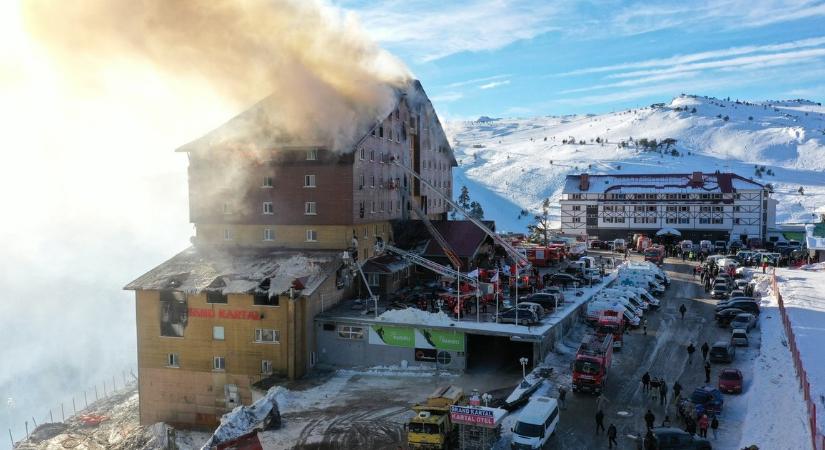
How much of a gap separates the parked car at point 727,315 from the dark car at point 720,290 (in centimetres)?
858

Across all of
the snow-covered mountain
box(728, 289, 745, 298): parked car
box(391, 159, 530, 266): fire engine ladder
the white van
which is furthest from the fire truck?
the snow-covered mountain

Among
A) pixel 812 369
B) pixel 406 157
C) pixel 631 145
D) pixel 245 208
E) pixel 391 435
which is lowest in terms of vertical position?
pixel 391 435

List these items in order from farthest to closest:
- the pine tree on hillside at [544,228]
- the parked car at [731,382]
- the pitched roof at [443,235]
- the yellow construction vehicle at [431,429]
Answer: the pine tree on hillside at [544,228]
the pitched roof at [443,235]
the parked car at [731,382]
the yellow construction vehicle at [431,429]

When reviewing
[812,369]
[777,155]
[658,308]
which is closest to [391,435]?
[812,369]

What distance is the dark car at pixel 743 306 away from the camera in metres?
42.8

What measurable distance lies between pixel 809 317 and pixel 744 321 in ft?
13.4

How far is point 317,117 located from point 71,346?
80.7 metres

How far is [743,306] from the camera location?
4328cm

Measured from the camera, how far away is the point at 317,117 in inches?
1683

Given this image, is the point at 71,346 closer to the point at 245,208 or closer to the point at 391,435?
the point at 245,208

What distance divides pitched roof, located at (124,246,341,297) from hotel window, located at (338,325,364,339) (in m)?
2.93

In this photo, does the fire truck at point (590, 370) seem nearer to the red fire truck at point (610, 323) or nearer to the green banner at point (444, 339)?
the green banner at point (444, 339)

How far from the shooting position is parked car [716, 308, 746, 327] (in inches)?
1631

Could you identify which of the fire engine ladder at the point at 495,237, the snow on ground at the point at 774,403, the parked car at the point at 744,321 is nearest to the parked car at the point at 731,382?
the snow on ground at the point at 774,403
